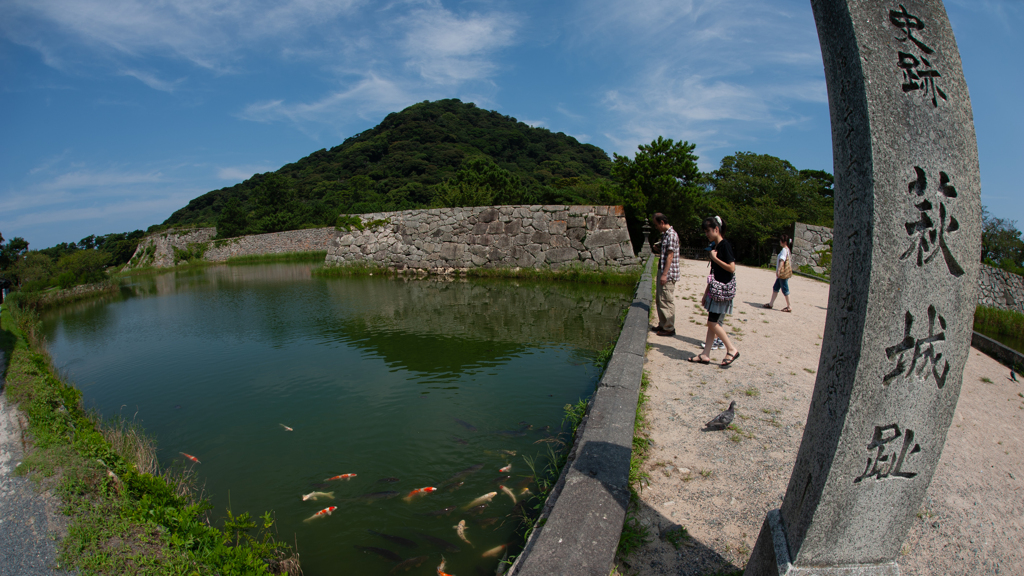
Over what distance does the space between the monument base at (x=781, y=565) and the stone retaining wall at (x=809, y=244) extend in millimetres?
18989

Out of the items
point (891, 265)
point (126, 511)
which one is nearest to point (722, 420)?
point (891, 265)

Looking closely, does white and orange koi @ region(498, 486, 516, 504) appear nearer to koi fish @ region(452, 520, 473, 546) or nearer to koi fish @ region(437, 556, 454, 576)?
koi fish @ region(452, 520, 473, 546)

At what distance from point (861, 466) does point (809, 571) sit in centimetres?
42

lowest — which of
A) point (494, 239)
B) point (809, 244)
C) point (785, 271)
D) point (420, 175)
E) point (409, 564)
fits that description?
point (409, 564)

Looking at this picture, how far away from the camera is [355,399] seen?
211 inches

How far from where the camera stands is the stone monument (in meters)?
1.43

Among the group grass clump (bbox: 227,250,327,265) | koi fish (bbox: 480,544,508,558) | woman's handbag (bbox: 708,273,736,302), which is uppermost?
grass clump (bbox: 227,250,327,265)

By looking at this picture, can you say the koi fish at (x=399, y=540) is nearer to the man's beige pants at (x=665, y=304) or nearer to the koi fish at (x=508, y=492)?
the koi fish at (x=508, y=492)

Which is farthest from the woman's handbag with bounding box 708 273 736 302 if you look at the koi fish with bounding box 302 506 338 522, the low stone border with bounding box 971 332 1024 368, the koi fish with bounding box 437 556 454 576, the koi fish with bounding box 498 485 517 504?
the koi fish with bounding box 302 506 338 522

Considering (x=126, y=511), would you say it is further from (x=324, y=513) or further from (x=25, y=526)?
(x=324, y=513)

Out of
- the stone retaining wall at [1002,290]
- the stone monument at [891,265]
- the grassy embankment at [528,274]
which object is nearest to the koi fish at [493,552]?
the stone monument at [891,265]

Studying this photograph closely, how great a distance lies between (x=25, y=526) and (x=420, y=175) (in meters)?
48.4

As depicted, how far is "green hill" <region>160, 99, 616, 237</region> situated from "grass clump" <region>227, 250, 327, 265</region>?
23.7 feet

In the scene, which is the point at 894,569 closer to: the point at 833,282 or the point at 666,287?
the point at 833,282
